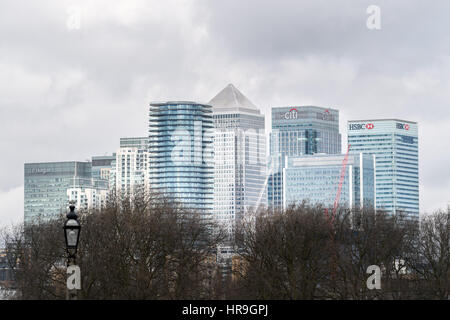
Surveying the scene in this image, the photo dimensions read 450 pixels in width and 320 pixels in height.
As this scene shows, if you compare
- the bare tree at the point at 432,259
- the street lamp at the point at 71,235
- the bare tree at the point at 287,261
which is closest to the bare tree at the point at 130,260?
the bare tree at the point at 287,261

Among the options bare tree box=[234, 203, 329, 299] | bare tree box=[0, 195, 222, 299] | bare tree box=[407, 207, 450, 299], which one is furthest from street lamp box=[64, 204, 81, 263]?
bare tree box=[407, 207, 450, 299]

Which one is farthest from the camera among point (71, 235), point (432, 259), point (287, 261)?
point (432, 259)

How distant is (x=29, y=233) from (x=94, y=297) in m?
41.7

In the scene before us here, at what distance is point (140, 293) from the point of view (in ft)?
277

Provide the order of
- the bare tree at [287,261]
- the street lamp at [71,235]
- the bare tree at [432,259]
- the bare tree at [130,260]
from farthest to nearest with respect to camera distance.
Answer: the bare tree at [432,259] → the bare tree at [287,261] → the bare tree at [130,260] → the street lamp at [71,235]

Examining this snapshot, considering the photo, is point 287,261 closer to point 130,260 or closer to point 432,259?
point 130,260

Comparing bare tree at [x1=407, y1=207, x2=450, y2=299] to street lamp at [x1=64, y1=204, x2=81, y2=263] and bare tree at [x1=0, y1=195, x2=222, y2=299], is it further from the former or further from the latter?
street lamp at [x1=64, y1=204, x2=81, y2=263]

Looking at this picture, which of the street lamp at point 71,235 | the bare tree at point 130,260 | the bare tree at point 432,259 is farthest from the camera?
the bare tree at point 432,259

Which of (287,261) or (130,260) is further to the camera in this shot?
(287,261)

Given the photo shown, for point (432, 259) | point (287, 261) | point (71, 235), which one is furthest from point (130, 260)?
point (71, 235)

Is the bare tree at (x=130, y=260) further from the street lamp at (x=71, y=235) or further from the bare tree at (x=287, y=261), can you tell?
the street lamp at (x=71, y=235)

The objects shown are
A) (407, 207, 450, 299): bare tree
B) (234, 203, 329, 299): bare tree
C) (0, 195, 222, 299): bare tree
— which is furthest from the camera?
(407, 207, 450, 299): bare tree
